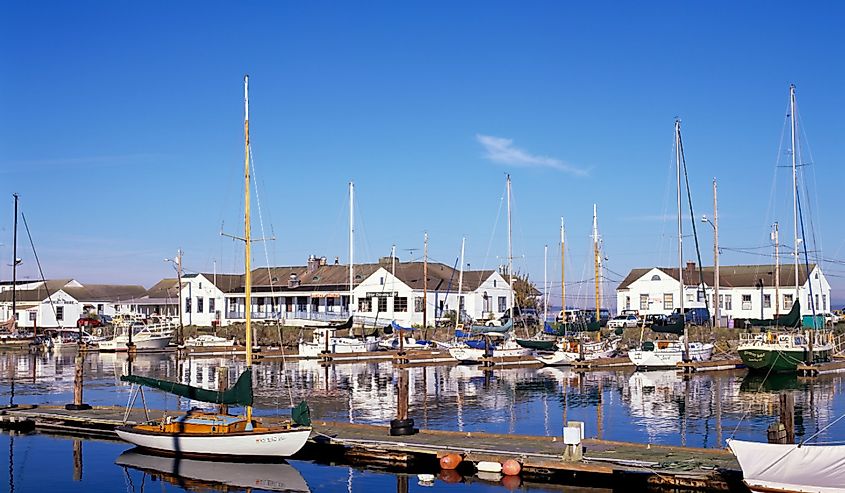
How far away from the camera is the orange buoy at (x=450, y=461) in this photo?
28109 mm

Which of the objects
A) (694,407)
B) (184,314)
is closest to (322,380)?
(694,407)

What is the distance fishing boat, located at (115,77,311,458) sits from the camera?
29875 millimetres

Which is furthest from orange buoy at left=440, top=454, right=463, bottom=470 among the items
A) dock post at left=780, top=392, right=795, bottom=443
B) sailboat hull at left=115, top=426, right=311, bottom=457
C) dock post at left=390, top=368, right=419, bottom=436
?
dock post at left=780, top=392, right=795, bottom=443

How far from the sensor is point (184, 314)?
365 feet

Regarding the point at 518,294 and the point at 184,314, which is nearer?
the point at 184,314

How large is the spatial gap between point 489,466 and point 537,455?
1.47 meters

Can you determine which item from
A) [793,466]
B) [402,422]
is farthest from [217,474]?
[793,466]

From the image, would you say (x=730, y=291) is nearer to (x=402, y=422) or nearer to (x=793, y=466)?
(x=402, y=422)

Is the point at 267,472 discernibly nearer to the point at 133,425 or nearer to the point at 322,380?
the point at 133,425

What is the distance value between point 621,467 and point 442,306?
72.0m

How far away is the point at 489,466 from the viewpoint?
27.8m

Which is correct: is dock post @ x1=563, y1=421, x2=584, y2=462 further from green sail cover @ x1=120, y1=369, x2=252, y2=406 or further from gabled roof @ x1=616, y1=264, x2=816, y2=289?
gabled roof @ x1=616, y1=264, x2=816, y2=289

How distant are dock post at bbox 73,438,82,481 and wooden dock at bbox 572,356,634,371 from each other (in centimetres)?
4061

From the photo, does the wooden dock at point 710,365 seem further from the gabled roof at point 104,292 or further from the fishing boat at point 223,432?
the gabled roof at point 104,292
